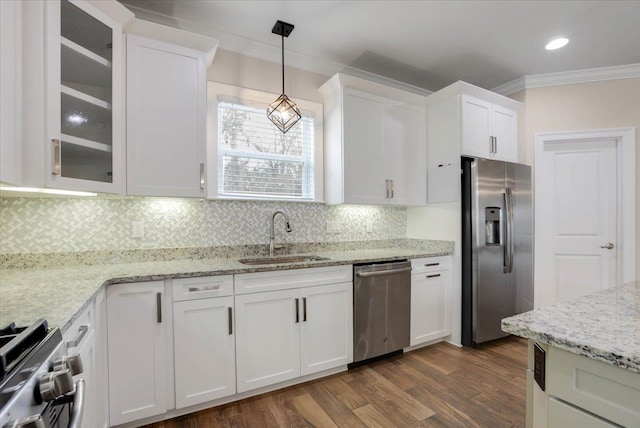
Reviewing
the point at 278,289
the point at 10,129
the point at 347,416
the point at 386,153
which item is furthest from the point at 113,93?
the point at 347,416

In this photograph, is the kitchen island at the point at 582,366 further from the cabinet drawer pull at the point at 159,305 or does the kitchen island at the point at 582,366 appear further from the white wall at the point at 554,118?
the white wall at the point at 554,118

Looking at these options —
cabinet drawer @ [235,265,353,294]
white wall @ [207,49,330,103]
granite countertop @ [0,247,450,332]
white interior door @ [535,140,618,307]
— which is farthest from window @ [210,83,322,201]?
white interior door @ [535,140,618,307]

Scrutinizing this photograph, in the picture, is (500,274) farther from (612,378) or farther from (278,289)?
(612,378)

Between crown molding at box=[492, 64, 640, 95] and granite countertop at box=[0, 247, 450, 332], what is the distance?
2582mm

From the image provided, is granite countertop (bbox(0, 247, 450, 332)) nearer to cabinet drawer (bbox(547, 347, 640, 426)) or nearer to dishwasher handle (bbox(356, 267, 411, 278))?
dishwasher handle (bbox(356, 267, 411, 278))

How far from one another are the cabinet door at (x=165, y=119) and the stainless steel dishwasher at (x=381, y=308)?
56.7 inches

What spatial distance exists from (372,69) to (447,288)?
7.67 feet

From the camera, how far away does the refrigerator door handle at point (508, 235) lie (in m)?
3.03

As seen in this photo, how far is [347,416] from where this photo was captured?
192cm

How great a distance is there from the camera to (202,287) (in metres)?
1.90

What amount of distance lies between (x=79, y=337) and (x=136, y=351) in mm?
642

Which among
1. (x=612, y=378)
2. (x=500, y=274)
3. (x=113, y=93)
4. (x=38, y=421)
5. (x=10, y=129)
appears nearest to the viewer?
(x=38, y=421)

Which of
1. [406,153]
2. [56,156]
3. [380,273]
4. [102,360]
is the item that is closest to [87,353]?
Result: [102,360]

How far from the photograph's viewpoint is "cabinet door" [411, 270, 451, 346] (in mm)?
2814
